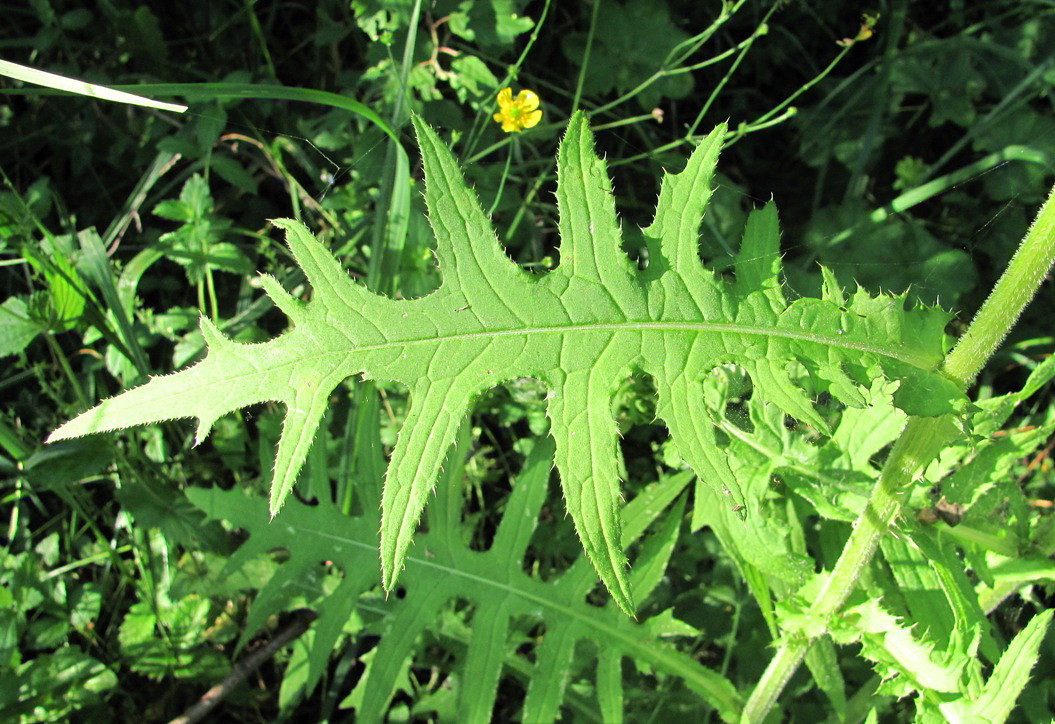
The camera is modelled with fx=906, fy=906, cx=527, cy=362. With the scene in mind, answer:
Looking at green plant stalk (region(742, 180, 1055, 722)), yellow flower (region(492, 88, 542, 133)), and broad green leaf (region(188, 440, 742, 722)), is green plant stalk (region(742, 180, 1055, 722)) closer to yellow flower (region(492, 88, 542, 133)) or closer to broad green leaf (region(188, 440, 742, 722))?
broad green leaf (region(188, 440, 742, 722))

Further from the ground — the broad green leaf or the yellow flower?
the yellow flower

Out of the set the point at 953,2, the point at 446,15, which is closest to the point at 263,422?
the point at 446,15

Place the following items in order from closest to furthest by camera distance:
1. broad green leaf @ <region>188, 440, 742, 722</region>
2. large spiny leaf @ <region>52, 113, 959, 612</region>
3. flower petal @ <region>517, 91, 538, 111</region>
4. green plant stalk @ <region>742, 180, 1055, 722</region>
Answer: large spiny leaf @ <region>52, 113, 959, 612</region> → green plant stalk @ <region>742, 180, 1055, 722</region> → broad green leaf @ <region>188, 440, 742, 722</region> → flower petal @ <region>517, 91, 538, 111</region>

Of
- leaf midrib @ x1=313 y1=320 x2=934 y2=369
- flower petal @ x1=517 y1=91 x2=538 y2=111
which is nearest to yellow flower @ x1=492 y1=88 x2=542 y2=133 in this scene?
flower petal @ x1=517 y1=91 x2=538 y2=111

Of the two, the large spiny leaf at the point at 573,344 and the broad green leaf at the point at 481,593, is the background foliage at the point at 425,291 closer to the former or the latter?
the broad green leaf at the point at 481,593

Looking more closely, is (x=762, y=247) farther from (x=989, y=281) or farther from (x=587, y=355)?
(x=989, y=281)

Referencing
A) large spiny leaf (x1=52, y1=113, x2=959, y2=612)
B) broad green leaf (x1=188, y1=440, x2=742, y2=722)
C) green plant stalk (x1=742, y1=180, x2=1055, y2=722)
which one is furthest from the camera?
broad green leaf (x1=188, y1=440, x2=742, y2=722)

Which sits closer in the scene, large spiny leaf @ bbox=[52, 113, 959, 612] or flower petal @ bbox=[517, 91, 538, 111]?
large spiny leaf @ bbox=[52, 113, 959, 612]

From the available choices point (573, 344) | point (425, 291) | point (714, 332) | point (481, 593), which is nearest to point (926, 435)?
point (714, 332)

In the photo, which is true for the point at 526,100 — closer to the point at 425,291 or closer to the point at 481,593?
the point at 425,291
